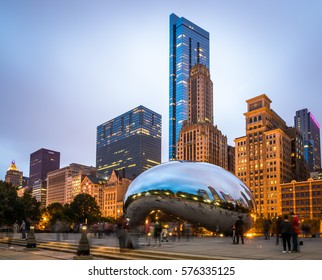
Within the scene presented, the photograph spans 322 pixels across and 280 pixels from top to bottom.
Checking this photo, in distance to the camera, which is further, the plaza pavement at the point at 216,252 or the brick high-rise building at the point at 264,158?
the brick high-rise building at the point at 264,158

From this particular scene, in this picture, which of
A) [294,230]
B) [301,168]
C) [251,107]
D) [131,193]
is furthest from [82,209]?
[301,168]

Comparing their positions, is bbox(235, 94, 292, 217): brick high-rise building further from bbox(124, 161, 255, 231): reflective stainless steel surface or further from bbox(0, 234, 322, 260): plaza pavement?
bbox(0, 234, 322, 260): plaza pavement

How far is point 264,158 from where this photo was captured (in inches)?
6122

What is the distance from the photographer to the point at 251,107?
16950 centimetres

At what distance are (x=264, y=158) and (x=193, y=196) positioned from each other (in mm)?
140915

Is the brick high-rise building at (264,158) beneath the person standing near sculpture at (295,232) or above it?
above

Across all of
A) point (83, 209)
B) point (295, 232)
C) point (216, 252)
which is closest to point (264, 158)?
point (83, 209)

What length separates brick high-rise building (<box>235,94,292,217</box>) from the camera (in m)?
152

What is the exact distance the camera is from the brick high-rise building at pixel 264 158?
15200 centimetres

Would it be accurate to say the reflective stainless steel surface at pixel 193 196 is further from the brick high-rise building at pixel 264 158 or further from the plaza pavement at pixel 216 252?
the brick high-rise building at pixel 264 158

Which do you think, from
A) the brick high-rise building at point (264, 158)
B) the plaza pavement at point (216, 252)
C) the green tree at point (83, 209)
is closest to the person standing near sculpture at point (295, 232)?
the plaza pavement at point (216, 252)

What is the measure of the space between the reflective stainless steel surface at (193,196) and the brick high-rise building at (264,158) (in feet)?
440

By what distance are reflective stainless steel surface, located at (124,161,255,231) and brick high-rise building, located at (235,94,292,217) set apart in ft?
440
